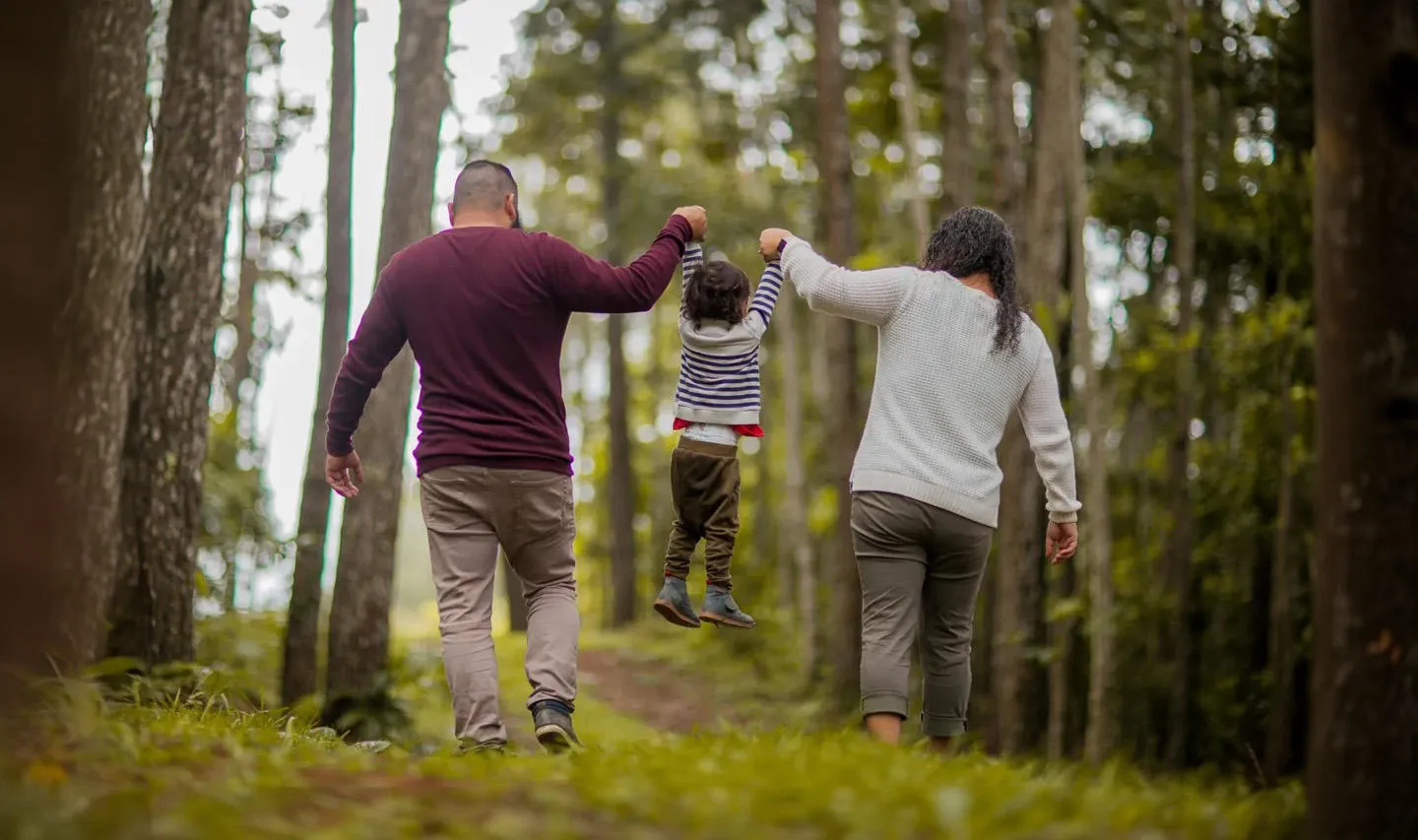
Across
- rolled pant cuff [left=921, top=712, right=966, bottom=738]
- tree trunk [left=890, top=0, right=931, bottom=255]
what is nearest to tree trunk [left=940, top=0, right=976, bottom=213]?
tree trunk [left=890, top=0, right=931, bottom=255]

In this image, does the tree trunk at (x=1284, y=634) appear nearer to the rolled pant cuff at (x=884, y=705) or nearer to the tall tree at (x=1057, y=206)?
the tall tree at (x=1057, y=206)

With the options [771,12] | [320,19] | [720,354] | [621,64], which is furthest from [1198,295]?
[720,354]

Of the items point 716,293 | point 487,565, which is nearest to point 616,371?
point 716,293

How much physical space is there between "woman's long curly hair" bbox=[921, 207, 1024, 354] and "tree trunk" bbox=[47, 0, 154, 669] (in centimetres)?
378

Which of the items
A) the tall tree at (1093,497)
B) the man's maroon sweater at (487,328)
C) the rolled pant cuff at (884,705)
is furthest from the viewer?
the tall tree at (1093,497)

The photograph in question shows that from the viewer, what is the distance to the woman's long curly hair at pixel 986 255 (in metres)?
5.70

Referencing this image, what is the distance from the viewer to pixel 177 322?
8219 mm

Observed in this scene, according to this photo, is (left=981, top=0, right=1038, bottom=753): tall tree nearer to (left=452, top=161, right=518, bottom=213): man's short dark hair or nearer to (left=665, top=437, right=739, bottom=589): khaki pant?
(left=665, top=437, right=739, bottom=589): khaki pant

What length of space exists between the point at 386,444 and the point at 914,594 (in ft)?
18.8

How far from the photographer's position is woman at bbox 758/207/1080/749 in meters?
5.52

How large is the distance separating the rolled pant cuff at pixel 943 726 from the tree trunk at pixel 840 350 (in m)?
8.83

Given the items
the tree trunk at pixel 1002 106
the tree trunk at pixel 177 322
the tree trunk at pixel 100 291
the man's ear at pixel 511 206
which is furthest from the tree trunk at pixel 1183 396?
the tree trunk at pixel 100 291

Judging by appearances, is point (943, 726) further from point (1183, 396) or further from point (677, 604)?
point (1183, 396)

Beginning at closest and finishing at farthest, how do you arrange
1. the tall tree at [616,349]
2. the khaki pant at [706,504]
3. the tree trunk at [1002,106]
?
1. the khaki pant at [706,504]
2. the tree trunk at [1002,106]
3. the tall tree at [616,349]
